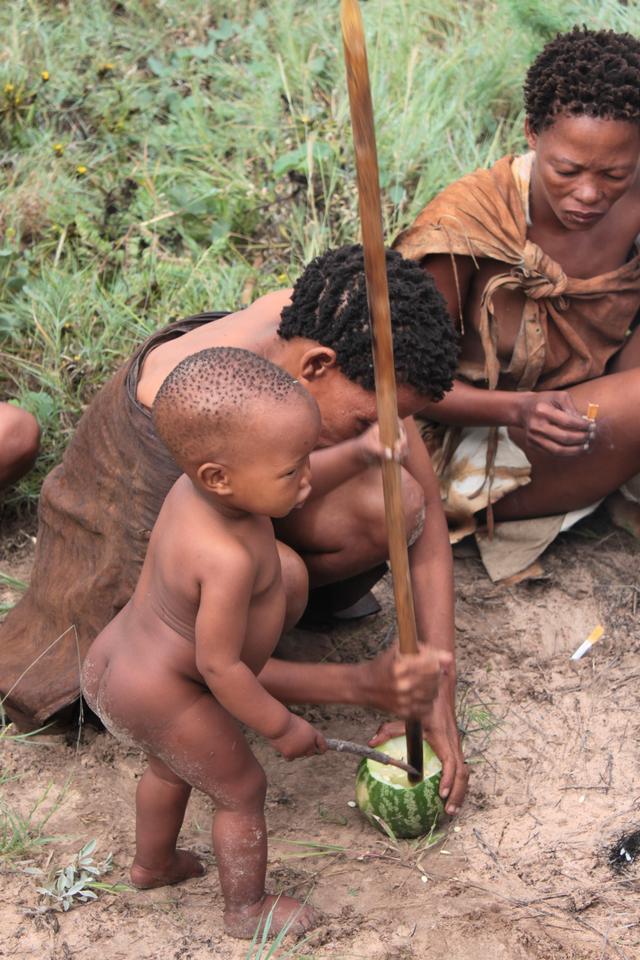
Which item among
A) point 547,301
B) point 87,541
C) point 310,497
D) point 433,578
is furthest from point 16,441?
point 547,301

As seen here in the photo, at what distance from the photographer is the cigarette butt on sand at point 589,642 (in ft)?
10.9

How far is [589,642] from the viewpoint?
3354 mm

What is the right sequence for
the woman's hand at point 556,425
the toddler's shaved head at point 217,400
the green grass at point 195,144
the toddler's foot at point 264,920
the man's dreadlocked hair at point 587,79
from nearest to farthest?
1. the toddler's shaved head at point 217,400
2. the toddler's foot at point 264,920
3. the man's dreadlocked hair at point 587,79
4. the woman's hand at point 556,425
5. the green grass at point 195,144

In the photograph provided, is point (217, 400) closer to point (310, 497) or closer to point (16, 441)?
point (310, 497)

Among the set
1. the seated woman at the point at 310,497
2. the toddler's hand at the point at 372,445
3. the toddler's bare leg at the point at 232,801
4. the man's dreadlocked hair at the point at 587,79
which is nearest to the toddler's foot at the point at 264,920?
the toddler's bare leg at the point at 232,801

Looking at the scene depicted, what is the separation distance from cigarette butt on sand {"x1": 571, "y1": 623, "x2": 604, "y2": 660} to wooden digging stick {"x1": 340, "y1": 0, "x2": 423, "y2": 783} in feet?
3.99

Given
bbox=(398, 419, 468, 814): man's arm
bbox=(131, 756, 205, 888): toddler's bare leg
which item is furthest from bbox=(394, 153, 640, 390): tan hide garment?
bbox=(131, 756, 205, 888): toddler's bare leg

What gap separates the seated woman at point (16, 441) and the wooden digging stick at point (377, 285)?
1.65m

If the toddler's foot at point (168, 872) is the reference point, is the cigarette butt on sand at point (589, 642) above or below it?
below

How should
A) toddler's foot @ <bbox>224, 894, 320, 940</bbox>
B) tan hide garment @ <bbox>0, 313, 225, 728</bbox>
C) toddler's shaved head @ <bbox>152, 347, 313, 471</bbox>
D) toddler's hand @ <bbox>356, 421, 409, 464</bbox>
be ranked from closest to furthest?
1. toddler's shaved head @ <bbox>152, 347, 313, 471</bbox>
2. toddler's hand @ <bbox>356, 421, 409, 464</bbox>
3. toddler's foot @ <bbox>224, 894, 320, 940</bbox>
4. tan hide garment @ <bbox>0, 313, 225, 728</bbox>

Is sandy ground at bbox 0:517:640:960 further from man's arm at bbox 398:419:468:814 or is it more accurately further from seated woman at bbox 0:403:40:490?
seated woman at bbox 0:403:40:490

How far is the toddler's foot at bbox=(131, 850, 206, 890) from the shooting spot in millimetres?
2500

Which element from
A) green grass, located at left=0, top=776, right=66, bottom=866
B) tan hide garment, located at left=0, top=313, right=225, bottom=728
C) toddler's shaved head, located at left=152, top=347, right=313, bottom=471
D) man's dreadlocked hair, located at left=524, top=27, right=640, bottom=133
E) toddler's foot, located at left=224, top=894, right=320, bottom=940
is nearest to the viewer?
toddler's shaved head, located at left=152, top=347, right=313, bottom=471

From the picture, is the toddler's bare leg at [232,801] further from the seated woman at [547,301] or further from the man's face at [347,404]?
the seated woman at [547,301]
